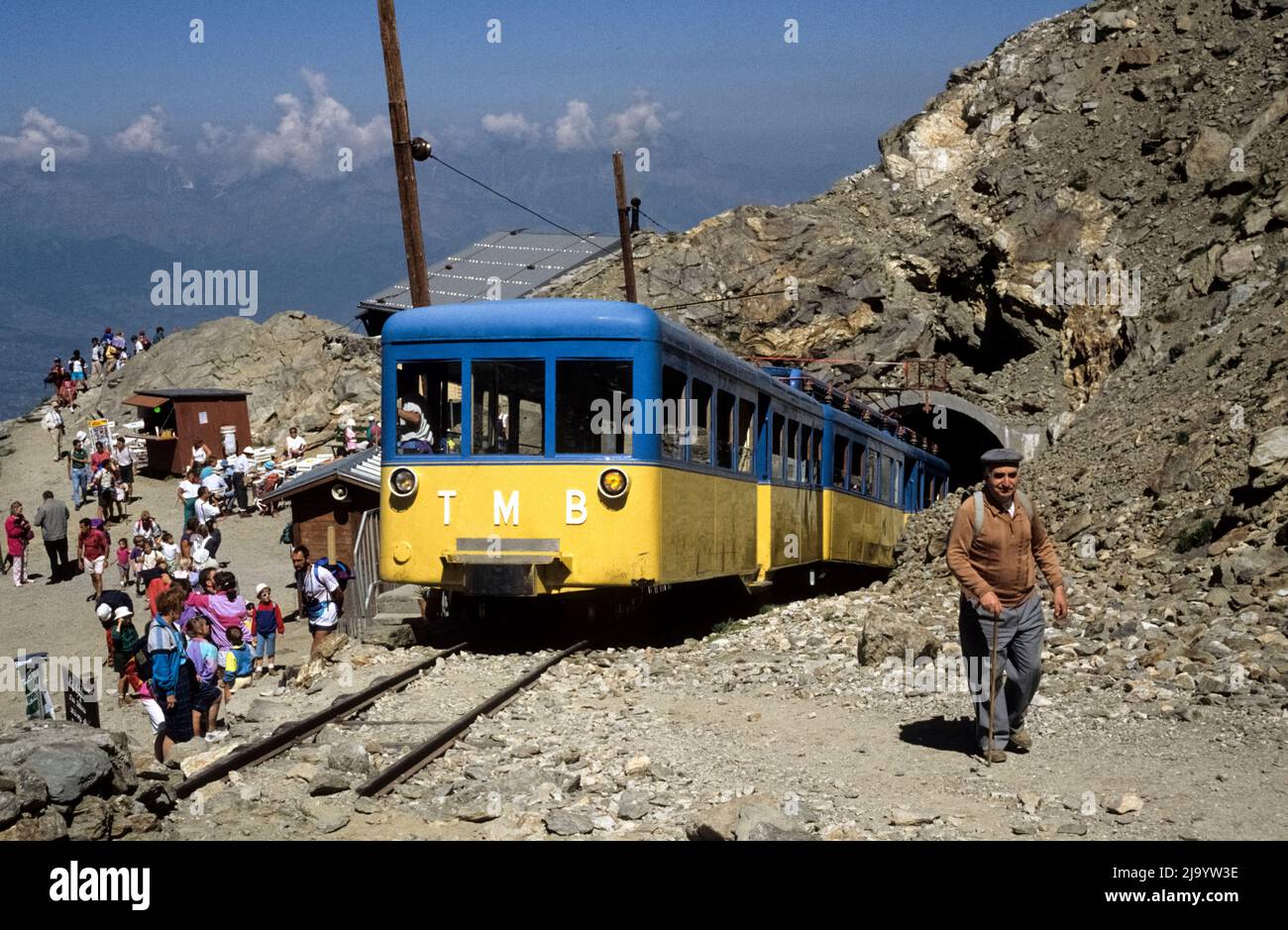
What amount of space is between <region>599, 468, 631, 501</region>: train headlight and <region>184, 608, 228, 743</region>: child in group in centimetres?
360

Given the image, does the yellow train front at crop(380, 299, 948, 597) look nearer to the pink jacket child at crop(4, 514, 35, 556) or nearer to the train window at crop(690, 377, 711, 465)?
the train window at crop(690, 377, 711, 465)

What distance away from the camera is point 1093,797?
704 cm

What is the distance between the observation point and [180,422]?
41.3m

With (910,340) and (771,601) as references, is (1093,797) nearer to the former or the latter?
(771,601)

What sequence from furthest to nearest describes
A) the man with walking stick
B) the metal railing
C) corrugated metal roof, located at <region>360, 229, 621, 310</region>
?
corrugated metal roof, located at <region>360, 229, 621, 310</region> → the metal railing → the man with walking stick

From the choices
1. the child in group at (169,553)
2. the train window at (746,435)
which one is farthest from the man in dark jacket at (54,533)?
the train window at (746,435)

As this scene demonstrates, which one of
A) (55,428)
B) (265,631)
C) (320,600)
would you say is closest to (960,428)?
(55,428)

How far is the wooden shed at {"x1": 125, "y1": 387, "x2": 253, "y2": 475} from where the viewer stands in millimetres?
41094

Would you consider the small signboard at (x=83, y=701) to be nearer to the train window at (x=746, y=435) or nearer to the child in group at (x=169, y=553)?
the train window at (x=746, y=435)

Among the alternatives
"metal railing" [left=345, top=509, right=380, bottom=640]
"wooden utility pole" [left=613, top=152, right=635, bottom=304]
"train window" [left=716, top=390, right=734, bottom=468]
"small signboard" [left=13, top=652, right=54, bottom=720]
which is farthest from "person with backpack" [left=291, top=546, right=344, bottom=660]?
"wooden utility pole" [left=613, top=152, right=635, bottom=304]

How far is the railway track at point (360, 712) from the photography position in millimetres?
7602

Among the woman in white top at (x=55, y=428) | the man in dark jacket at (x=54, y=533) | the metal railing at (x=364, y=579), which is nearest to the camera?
the metal railing at (x=364, y=579)

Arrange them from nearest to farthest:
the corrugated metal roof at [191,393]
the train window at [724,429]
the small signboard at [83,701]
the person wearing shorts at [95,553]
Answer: the small signboard at [83,701], the train window at [724,429], the person wearing shorts at [95,553], the corrugated metal roof at [191,393]

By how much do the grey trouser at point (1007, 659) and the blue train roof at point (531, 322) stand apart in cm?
490
